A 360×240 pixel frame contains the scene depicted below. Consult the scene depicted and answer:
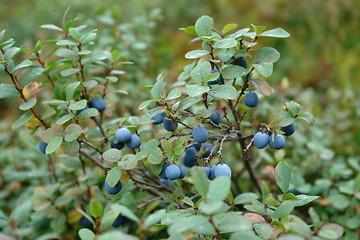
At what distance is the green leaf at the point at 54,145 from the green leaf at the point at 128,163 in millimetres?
186

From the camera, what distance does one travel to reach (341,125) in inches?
81.4

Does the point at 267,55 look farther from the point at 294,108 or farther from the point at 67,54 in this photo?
the point at 67,54

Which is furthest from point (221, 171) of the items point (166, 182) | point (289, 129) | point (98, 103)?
point (98, 103)

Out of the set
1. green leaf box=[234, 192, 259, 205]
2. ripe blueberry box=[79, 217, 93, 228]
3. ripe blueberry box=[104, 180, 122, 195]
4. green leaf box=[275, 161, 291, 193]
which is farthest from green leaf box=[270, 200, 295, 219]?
ripe blueberry box=[79, 217, 93, 228]

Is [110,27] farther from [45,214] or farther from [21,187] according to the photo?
[45,214]

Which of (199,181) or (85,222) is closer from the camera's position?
(199,181)

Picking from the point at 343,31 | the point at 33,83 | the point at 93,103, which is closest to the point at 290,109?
the point at 93,103

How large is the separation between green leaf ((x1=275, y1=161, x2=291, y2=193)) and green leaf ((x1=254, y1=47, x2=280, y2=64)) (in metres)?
0.28

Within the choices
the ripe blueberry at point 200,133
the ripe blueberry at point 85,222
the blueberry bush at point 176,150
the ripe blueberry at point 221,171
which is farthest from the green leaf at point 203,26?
the ripe blueberry at point 85,222

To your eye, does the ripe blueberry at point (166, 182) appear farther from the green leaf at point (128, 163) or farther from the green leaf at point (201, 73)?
the green leaf at point (201, 73)

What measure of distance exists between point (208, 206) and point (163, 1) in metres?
3.67

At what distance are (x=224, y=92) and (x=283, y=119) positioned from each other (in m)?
0.19

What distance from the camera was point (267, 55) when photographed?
97 cm

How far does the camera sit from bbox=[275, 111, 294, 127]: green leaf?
0.93 metres
